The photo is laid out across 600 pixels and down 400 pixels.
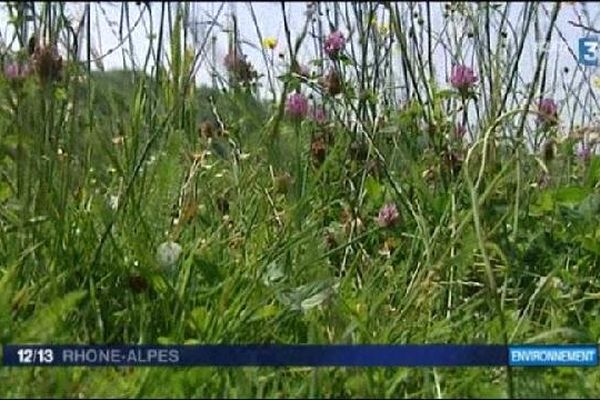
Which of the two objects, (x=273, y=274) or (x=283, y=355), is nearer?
(x=283, y=355)

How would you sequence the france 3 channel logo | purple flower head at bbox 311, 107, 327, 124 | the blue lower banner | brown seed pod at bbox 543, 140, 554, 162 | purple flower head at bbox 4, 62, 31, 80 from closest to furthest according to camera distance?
the blue lower banner → purple flower head at bbox 4, 62, 31, 80 → brown seed pod at bbox 543, 140, 554, 162 → purple flower head at bbox 311, 107, 327, 124 → the france 3 channel logo

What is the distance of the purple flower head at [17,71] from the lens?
139 cm

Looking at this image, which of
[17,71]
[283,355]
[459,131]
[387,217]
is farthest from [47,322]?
[459,131]

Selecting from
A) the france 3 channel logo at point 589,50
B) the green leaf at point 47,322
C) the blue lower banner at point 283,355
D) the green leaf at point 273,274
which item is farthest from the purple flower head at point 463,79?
the green leaf at point 47,322

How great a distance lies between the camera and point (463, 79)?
5.64ft

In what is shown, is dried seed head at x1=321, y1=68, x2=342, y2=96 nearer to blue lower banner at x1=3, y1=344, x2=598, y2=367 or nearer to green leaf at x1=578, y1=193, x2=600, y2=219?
green leaf at x1=578, y1=193, x2=600, y2=219

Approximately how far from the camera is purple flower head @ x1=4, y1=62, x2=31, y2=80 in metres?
1.39

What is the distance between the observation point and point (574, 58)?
2.04 metres

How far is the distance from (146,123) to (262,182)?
0.20 metres

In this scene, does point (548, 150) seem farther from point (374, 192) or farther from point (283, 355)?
point (283, 355)

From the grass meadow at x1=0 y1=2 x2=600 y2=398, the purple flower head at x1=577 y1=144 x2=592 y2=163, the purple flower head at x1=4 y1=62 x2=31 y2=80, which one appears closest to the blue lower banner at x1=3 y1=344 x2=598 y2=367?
the grass meadow at x1=0 y1=2 x2=600 y2=398

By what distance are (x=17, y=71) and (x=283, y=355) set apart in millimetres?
485

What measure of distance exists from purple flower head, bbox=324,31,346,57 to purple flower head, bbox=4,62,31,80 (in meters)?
0.51

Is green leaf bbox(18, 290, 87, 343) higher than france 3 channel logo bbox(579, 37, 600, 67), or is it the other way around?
france 3 channel logo bbox(579, 37, 600, 67)
